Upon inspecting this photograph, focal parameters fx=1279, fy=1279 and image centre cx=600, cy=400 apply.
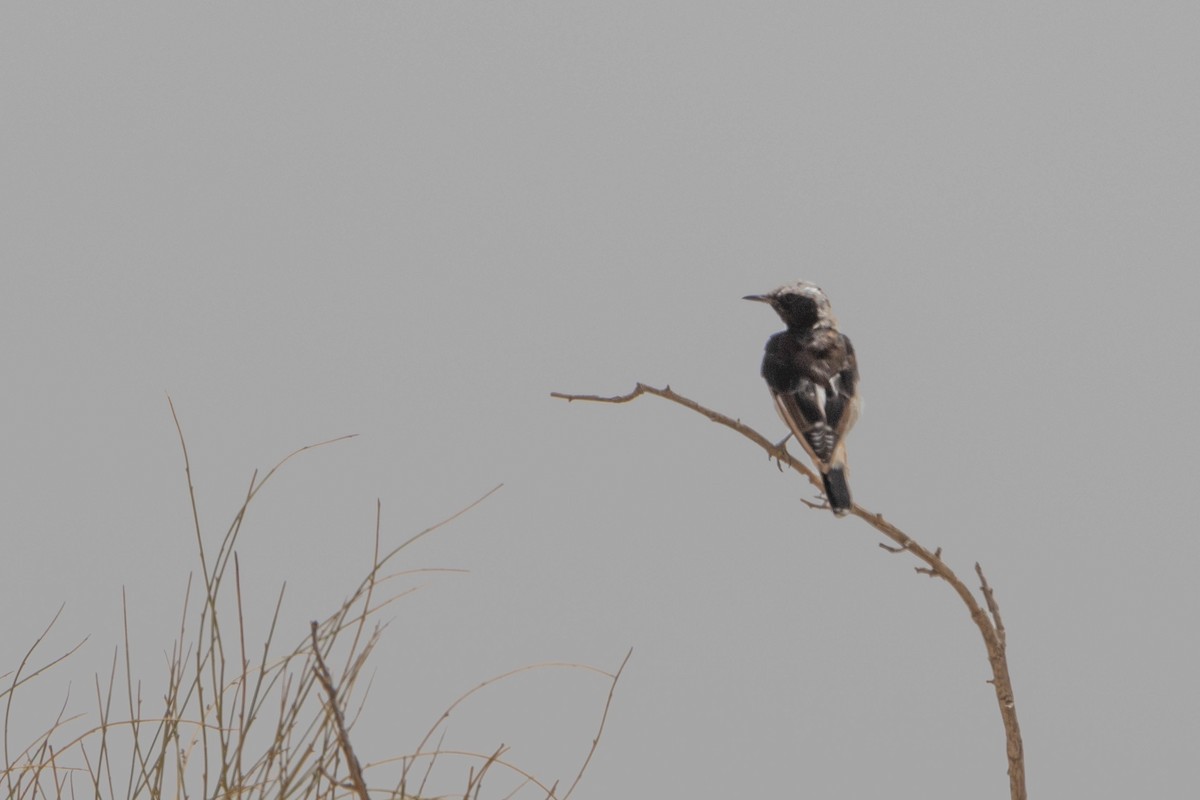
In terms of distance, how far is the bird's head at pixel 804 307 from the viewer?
129 inches

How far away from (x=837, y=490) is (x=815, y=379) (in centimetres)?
54

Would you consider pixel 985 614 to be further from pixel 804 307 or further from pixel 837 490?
pixel 804 307

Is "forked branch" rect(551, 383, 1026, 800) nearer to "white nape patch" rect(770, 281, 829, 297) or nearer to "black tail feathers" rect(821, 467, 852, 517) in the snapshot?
"black tail feathers" rect(821, 467, 852, 517)

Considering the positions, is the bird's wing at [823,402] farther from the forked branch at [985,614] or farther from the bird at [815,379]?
the forked branch at [985,614]

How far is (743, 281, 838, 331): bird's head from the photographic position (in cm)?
328

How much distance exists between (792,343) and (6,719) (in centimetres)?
192

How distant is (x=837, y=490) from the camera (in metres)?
2.50

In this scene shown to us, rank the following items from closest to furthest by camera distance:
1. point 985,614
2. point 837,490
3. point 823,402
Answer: point 985,614 < point 837,490 < point 823,402

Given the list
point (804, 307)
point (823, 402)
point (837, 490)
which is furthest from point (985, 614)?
point (804, 307)

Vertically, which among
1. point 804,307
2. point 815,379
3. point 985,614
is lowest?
point 985,614

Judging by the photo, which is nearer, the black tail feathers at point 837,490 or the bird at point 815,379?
the black tail feathers at point 837,490

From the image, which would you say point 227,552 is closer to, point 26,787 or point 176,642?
point 176,642

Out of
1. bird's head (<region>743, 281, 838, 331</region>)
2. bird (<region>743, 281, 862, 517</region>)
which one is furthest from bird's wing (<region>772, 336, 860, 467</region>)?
bird's head (<region>743, 281, 838, 331</region>)

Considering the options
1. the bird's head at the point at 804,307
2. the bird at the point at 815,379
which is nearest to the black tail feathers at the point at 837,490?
the bird at the point at 815,379
